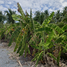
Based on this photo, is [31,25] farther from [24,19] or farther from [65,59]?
[65,59]

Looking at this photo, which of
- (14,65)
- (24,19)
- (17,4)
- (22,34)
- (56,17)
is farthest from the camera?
(56,17)

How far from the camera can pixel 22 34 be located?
104 inches

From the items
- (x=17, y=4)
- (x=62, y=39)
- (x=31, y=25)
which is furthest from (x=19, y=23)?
(x=62, y=39)

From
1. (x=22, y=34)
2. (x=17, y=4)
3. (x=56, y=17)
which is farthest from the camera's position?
(x=56, y=17)

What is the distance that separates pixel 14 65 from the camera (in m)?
2.48

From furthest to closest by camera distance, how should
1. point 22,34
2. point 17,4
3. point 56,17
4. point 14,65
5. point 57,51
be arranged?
point 56,17
point 17,4
point 22,34
point 14,65
point 57,51

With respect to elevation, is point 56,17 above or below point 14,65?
→ above

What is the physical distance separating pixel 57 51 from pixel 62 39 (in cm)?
41

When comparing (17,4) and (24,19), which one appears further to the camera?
(17,4)

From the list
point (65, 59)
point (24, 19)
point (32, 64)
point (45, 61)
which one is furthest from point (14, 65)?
point (65, 59)

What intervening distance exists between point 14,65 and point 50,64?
1.19 metres

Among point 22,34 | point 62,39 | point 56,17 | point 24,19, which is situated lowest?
point 62,39

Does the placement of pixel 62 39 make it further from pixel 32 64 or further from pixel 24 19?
pixel 24 19

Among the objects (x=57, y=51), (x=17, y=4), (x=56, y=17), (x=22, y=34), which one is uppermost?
(x=56, y=17)
